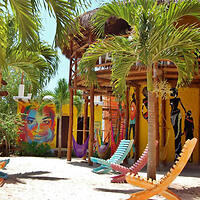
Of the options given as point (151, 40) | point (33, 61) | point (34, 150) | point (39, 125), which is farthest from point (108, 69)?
point (39, 125)

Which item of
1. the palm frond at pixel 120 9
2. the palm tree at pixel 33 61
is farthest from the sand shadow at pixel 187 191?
the palm tree at pixel 33 61

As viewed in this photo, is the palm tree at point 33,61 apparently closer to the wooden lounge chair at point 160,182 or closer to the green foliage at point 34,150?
the wooden lounge chair at point 160,182

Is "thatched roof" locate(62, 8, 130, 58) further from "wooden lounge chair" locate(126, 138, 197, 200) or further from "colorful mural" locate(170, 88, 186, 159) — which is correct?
"wooden lounge chair" locate(126, 138, 197, 200)

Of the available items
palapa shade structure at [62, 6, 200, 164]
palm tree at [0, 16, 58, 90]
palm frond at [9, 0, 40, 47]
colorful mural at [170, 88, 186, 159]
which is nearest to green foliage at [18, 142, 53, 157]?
palapa shade structure at [62, 6, 200, 164]

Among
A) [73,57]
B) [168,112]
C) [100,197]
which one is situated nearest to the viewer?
[100,197]

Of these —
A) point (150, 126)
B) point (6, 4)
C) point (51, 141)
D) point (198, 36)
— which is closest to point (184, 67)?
point (198, 36)

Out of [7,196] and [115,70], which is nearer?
[7,196]

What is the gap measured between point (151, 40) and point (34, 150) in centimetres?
1099

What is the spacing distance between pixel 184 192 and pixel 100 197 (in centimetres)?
152

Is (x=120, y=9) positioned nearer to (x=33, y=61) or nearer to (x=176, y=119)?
(x=33, y=61)

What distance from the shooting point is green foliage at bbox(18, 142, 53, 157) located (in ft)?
46.1

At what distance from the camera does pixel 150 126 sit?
16.3 feet

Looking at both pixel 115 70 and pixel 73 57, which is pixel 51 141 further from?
pixel 115 70

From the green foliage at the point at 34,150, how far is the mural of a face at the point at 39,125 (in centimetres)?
76
